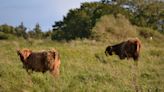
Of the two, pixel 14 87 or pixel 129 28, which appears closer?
pixel 14 87

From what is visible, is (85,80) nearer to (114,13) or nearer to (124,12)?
(114,13)

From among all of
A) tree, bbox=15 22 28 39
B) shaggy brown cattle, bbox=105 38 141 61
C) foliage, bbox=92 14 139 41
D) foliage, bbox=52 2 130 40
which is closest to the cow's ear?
shaggy brown cattle, bbox=105 38 141 61

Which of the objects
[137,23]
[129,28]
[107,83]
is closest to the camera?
[107,83]

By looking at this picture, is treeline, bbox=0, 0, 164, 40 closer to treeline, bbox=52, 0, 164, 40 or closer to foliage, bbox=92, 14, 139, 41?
treeline, bbox=52, 0, 164, 40

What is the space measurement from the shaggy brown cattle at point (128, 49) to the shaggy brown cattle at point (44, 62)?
5.94 metres

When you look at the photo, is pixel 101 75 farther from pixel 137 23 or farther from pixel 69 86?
pixel 137 23

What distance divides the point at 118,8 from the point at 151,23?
503cm

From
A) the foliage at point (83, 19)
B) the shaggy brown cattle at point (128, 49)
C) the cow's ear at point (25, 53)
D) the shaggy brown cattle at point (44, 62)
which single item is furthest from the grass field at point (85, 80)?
the foliage at point (83, 19)

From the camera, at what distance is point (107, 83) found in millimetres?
11414

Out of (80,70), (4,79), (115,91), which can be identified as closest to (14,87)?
(4,79)

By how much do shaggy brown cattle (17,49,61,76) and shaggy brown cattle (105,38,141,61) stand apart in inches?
234

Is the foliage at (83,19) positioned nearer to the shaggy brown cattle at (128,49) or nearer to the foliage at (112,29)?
the foliage at (112,29)

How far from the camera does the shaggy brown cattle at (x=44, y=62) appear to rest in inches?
551

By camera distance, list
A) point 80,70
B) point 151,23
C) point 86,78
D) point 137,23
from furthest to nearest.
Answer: point 151,23 → point 137,23 → point 80,70 → point 86,78
